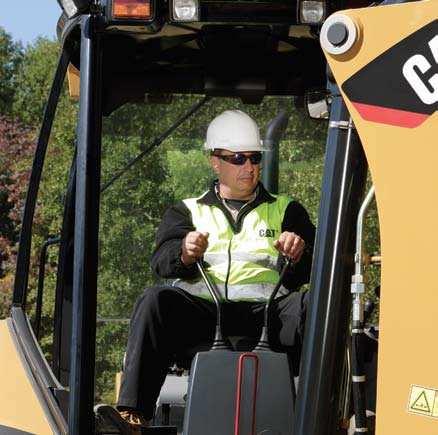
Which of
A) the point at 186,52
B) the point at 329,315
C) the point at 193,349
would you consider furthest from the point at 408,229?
the point at 186,52

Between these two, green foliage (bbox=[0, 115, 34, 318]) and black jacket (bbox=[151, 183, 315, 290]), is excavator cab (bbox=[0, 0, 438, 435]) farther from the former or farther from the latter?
green foliage (bbox=[0, 115, 34, 318])

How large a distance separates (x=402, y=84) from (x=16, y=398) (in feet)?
6.90

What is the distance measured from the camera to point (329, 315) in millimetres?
3363

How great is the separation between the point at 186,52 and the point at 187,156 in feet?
1.75

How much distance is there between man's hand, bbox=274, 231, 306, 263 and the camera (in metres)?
4.64

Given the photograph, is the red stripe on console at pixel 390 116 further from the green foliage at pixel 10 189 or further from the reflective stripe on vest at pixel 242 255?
the green foliage at pixel 10 189

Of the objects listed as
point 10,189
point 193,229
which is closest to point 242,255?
point 193,229

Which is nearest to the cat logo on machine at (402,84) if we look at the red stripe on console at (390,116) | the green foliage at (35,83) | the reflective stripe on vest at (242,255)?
the red stripe on console at (390,116)

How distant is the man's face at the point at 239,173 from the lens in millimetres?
5062

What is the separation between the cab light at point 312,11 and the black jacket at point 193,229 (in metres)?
1.10

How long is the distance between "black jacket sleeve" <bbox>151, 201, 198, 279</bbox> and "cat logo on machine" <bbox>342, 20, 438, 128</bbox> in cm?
169

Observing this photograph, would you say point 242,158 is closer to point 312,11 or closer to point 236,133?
point 236,133

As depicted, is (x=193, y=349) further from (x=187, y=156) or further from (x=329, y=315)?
(x=329, y=315)

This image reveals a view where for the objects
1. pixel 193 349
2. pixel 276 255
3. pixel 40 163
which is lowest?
pixel 193 349
